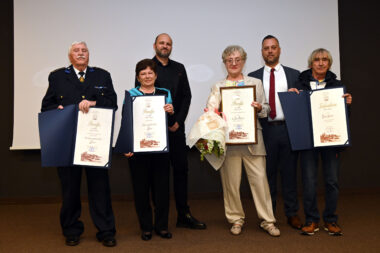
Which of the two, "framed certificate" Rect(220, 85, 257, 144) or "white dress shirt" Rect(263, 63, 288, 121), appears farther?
"white dress shirt" Rect(263, 63, 288, 121)

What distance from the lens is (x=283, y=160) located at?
3.33 m

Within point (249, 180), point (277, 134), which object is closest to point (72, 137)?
point (249, 180)

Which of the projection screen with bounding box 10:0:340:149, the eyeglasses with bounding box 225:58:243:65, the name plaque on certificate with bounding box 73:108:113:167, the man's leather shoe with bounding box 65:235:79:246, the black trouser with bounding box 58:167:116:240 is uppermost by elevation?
the projection screen with bounding box 10:0:340:149

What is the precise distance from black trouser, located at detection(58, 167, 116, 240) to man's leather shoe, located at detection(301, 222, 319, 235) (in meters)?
1.63

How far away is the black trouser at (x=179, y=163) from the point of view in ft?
10.7

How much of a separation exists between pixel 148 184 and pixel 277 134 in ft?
4.20

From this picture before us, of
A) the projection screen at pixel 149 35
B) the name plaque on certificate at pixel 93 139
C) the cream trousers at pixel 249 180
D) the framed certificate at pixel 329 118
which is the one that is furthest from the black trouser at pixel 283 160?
the projection screen at pixel 149 35

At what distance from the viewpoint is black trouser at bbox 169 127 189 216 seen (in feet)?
10.7

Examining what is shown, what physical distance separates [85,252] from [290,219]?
6.12 feet

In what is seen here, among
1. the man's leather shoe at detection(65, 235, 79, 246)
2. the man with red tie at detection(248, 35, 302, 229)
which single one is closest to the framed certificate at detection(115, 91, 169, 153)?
the man's leather shoe at detection(65, 235, 79, 246)

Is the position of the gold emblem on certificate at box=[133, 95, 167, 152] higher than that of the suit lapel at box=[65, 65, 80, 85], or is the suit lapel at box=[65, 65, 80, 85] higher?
the suit lapel at box=[65, 65, 80, 85]

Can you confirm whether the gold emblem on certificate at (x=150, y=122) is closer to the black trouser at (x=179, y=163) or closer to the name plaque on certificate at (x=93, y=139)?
the name plaque on certificate at (x=93, y=139)

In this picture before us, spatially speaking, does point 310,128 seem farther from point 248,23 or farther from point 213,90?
point 248,23

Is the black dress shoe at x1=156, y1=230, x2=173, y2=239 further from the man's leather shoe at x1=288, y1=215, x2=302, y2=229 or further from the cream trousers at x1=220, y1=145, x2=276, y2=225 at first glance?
the man's leather shoe at x1=288, y1=215, x2=302, y2=229
